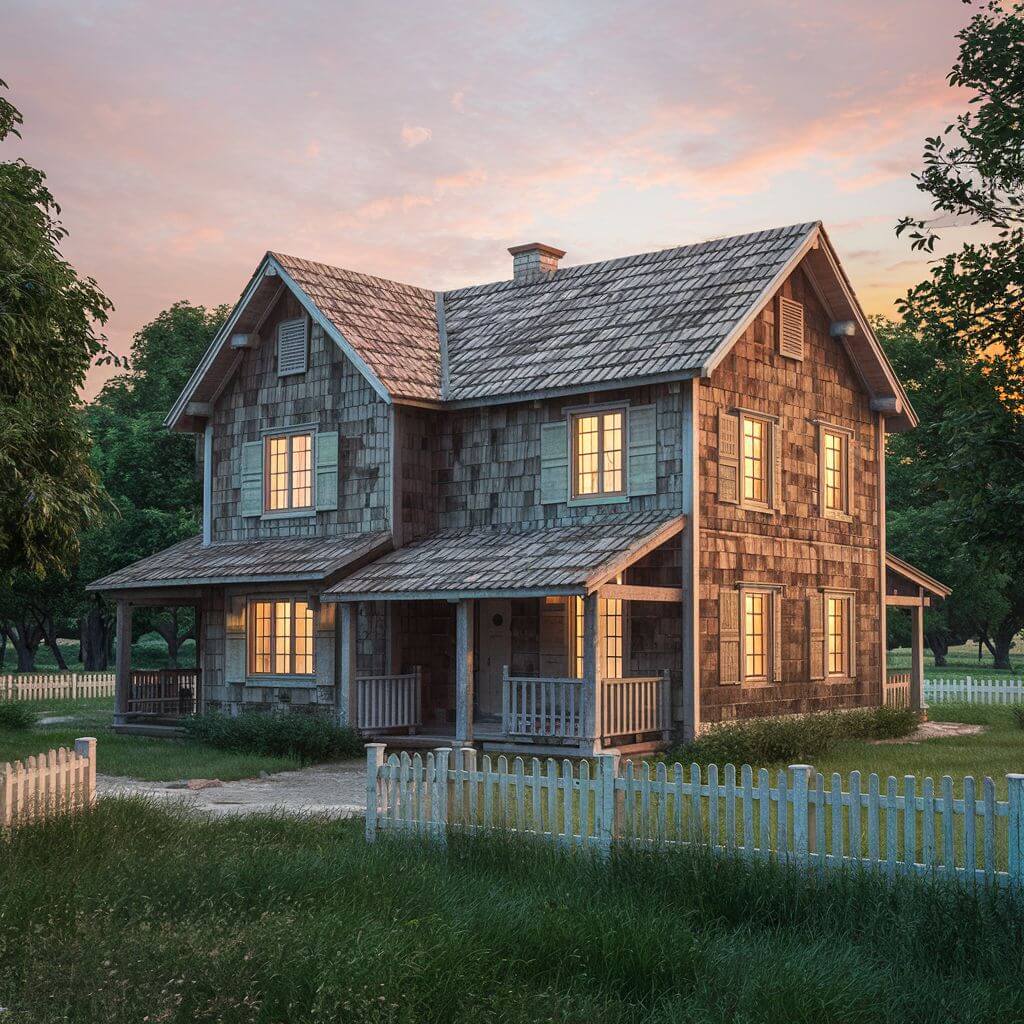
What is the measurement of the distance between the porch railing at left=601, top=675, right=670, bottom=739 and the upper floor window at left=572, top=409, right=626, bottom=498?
10.8 feet

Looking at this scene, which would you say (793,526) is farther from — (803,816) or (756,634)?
(803,816)

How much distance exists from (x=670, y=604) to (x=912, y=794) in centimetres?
1233

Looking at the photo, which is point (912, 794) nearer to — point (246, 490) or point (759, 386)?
point (759, 386)

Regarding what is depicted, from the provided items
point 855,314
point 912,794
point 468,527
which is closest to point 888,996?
point 912,794

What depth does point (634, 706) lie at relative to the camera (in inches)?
838

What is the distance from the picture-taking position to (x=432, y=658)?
25.3m

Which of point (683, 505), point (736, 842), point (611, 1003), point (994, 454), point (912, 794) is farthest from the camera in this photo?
point (683, 505)

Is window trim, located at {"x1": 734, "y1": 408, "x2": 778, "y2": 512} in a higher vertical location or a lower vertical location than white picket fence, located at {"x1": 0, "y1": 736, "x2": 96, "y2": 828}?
higher

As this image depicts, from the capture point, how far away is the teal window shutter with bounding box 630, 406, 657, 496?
22547 mm

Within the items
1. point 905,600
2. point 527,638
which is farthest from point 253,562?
point 905,600

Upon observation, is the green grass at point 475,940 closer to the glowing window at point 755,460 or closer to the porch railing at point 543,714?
the porch railing at point 543,714

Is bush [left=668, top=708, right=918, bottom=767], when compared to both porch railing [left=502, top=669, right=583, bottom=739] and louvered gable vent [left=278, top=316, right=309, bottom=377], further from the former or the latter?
louvered gable vent [left=278, top=316, right=309, bottom=377]

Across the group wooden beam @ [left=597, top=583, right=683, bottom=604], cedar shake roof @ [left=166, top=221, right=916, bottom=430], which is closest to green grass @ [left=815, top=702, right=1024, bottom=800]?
wooden beam @ [left=597, top=583, right=683, bottom=604]

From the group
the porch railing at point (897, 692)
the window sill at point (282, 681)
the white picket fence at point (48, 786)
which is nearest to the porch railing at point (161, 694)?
the window sill at point (282, 681)
